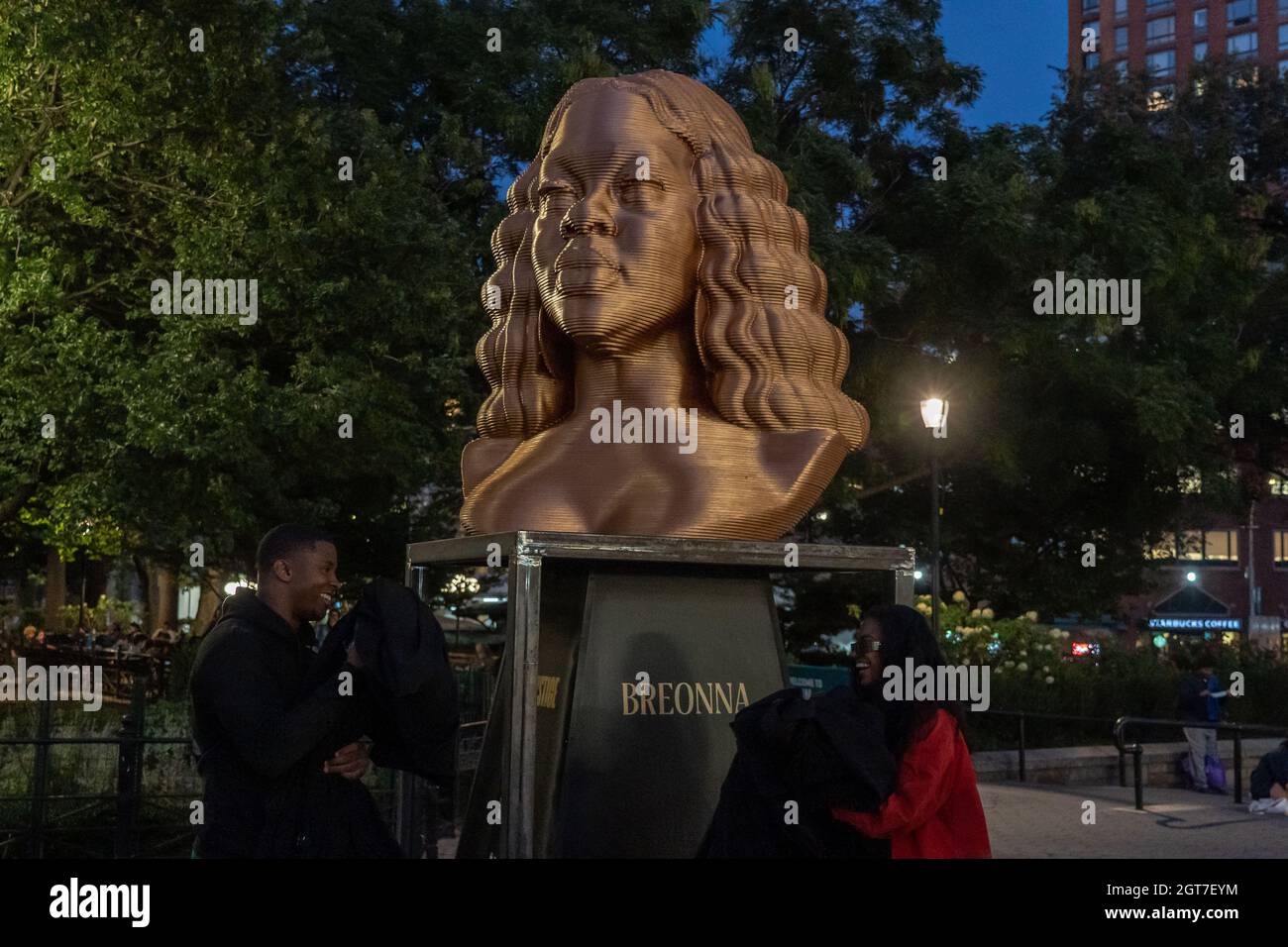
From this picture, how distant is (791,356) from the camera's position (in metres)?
6.31

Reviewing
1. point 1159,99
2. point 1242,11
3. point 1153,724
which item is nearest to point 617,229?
point 1153,724

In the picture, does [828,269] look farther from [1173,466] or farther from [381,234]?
[1173,466]

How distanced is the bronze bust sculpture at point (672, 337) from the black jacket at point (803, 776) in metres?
1.82

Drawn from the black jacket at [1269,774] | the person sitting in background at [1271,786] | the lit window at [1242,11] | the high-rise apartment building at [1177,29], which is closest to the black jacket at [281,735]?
the person sitting in background at [1271,786]

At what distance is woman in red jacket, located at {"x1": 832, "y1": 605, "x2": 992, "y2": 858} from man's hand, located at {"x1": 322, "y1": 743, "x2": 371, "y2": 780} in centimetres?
143

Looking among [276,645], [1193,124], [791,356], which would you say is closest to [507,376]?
[791,356]

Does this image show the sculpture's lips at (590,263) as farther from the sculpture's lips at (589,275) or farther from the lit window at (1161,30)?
the lit window at (1161,30)

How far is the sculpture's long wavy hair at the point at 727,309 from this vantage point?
246 inches

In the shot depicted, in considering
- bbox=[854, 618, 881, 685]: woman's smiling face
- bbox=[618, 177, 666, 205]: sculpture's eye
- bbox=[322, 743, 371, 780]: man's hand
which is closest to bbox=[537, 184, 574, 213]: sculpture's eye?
bbox=[618, 177, 666, 205]: sculpture's eye

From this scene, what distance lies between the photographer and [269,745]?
11.3ft

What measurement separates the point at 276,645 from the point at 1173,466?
19.3 m

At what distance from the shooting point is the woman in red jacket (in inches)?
158

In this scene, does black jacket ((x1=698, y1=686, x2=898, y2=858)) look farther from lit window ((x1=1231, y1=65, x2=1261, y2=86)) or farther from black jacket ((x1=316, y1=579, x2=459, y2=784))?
lit window ((x1=1231, y1=65, x2=1261, y2=86))

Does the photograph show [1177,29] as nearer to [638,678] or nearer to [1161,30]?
[1161,30]
